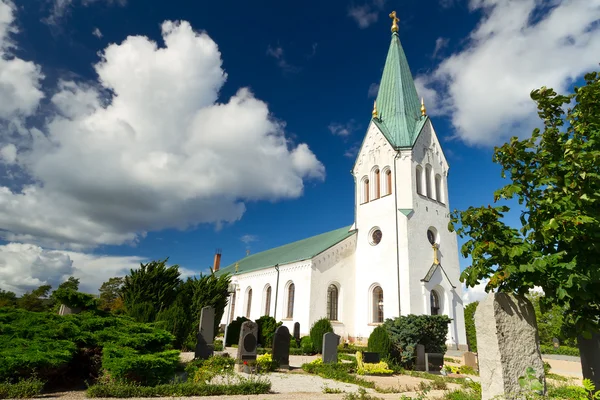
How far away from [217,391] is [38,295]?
3521cm

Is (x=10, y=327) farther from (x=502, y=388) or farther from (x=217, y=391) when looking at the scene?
(x=502, y=388)

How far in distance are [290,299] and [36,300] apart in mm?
23373

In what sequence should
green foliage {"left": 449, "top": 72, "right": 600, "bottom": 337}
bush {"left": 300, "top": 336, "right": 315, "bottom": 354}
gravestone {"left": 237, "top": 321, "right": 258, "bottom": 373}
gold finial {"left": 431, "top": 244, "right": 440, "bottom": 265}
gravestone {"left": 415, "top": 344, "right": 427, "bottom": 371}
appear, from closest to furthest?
green foliage {"left": 449, "top": 72, "right": 600, "bottom": 337} < gravestone {"left": 237, "top": 321, "right": 258, "bottom": 373} < gravestone {"left": 415, "top": 344, "right": 427, "bottom": 371} < bush {"left": 300, "top": 336, "right": 315, "bottom": 354} < gold finial {"left": 431, "top": 244, "right": 440, "bottom": 265}

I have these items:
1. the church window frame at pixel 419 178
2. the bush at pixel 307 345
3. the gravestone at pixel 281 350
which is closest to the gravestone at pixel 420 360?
the gravestone at pixel 281 350

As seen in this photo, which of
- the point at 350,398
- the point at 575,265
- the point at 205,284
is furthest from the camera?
the point at 205,284

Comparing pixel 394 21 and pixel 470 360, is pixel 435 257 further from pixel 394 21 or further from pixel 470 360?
pixel 394 21

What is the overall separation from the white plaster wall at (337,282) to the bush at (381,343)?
6430 mm

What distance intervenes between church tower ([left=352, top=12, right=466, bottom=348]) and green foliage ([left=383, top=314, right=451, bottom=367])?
3525mm

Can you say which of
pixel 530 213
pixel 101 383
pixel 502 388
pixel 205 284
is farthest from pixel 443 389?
pixel 205 284

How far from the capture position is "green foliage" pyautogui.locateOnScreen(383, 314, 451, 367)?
14.4m

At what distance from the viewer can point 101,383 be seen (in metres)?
7.50

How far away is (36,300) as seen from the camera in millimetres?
30953

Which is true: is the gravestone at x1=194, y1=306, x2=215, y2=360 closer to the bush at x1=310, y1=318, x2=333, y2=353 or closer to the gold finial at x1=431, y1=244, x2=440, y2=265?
the bush at x1=310, y1=318, x2=333, y2=353

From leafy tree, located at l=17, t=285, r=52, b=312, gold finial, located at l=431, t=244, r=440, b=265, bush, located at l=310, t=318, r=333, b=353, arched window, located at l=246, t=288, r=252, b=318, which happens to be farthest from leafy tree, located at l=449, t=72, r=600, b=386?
leafy tree, located at l=17, t=285, r=52, b=312
